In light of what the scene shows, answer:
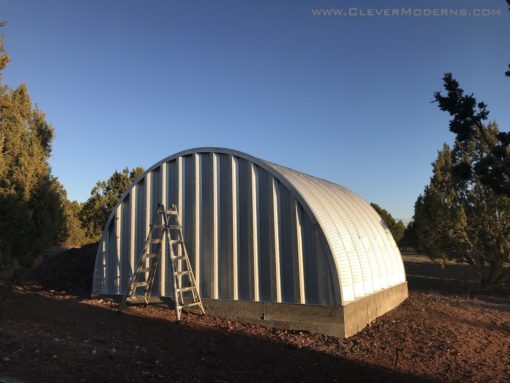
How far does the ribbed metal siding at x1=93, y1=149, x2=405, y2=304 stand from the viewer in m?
10.6

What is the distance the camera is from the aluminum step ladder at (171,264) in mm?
11383

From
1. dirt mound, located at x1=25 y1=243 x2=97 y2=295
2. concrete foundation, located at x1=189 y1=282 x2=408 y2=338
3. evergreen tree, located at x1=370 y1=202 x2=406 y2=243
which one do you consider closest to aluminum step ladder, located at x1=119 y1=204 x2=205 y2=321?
concrete foundation, located at x1=189 y1=282 x2=408 y2=338

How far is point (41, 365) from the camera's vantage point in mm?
6719

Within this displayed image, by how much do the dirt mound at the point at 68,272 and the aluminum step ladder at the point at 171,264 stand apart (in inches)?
165

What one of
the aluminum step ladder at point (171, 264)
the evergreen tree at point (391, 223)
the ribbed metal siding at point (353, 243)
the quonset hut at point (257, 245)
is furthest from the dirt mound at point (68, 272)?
the evergreen tree at point (391, 223)

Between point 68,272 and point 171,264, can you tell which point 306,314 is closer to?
point 171,264

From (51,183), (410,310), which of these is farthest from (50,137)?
(410,310)

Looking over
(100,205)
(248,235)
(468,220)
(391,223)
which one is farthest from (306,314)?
(391,223)

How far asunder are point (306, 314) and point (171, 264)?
3.80 metres

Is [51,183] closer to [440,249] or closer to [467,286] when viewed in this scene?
[440,249]

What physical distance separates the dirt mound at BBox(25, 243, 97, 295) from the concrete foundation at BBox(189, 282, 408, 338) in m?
6.93

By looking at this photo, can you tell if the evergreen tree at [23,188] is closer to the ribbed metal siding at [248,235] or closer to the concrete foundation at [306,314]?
the ribbed metal siding at [248,235]

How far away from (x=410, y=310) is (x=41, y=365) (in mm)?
11621

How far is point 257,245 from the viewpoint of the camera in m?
11.4
